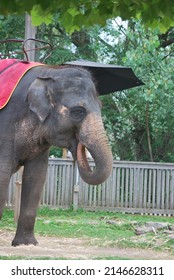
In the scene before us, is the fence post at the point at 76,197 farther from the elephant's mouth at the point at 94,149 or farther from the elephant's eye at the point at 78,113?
the elephant's eye at the point at 78,113

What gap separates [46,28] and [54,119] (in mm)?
11827

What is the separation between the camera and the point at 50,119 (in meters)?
7.62

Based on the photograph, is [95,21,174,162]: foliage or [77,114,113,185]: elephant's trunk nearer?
[77,114,113,185]: elephant's trunk

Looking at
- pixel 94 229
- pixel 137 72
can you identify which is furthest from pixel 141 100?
pixel 94 229

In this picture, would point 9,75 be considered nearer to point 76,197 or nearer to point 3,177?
point 3,177

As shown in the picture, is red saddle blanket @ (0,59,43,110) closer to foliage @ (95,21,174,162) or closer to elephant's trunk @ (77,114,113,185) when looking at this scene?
elephant's trunk @ (77,114,113,185)

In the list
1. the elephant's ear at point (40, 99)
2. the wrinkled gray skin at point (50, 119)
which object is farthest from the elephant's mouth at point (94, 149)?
the elephant's ear at point (40, 99)

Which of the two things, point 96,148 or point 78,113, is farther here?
point 78,113

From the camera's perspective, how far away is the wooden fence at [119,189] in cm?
1478

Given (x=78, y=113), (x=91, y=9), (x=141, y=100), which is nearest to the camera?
(x=91, y=9)

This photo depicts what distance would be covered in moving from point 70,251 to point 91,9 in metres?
3.27

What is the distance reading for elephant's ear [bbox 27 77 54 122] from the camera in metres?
7.51

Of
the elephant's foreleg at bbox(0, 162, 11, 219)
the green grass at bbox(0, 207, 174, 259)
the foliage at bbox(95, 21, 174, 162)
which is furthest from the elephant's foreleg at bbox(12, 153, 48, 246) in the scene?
the foliage at bbox(95, 21, 174, 162)

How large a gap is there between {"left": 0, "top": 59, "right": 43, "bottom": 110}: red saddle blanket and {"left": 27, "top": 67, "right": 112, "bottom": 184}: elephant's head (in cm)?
22
